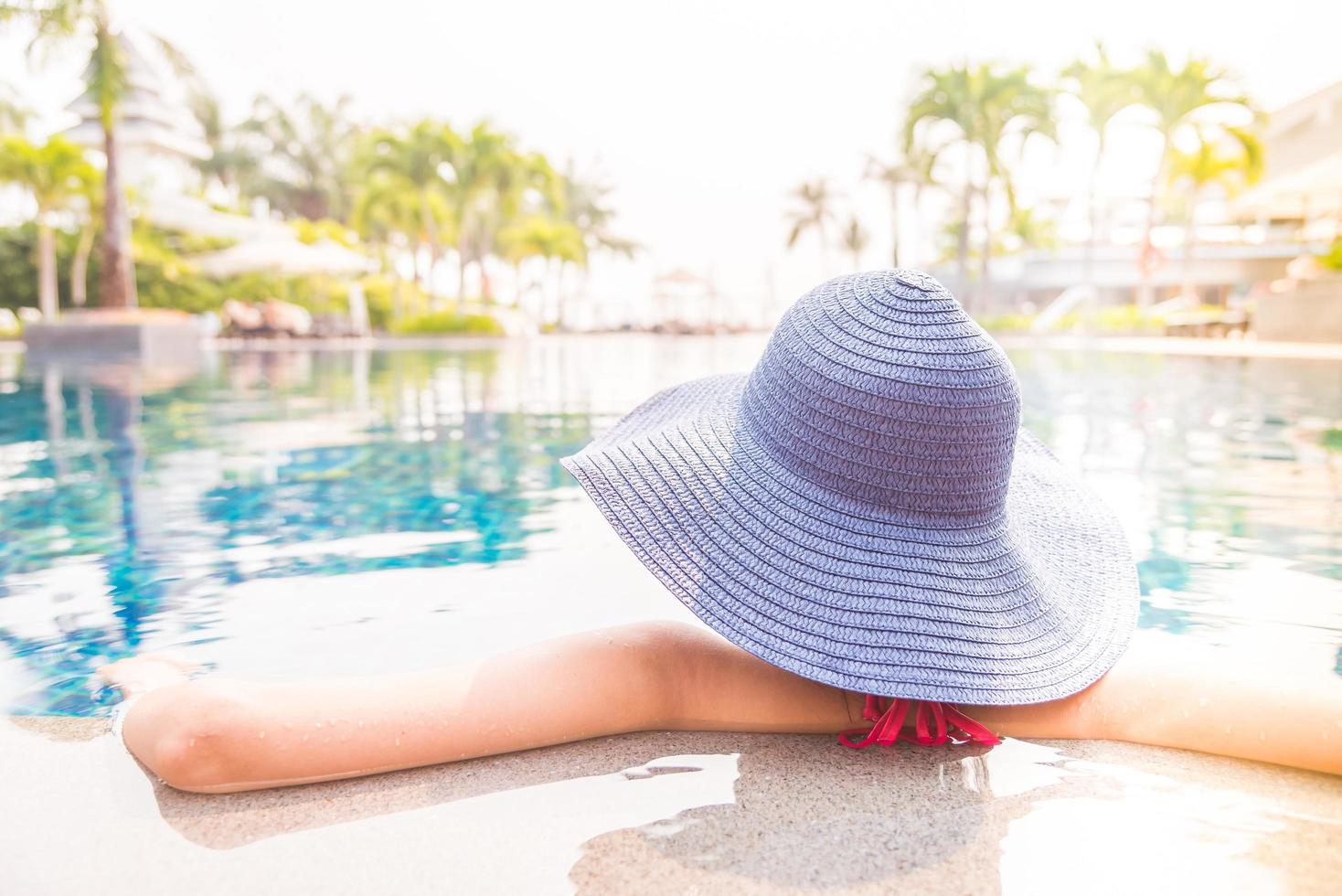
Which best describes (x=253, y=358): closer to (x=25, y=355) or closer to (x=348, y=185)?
(x=25, y=355)

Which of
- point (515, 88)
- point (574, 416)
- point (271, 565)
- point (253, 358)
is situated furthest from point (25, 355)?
point (515, 88)

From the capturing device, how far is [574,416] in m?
7.55

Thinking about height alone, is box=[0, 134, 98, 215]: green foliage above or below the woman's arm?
above

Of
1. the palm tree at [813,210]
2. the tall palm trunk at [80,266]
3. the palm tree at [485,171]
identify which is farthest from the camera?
the palm tree at [813,210]

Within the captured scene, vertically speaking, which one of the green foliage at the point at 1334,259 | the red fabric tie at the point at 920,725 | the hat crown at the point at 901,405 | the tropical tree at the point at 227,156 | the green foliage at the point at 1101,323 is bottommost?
the red fabric tie at the point at 920,725

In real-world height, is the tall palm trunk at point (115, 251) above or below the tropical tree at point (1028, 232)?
below

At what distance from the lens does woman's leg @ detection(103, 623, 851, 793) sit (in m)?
1.51

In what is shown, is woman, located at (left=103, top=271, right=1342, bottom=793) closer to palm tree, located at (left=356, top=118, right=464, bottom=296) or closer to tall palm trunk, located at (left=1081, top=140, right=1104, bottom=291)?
palm tree, located at (left=356, top=118, right=464, bottom=296)

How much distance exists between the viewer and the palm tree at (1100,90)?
94.0ft

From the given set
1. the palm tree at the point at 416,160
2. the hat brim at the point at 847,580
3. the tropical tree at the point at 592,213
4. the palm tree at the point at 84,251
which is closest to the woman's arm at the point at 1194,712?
the hat brim at the point at 847,580

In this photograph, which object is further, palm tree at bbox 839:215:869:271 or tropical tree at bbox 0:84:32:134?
palm tree at bbox 839:215:869:271

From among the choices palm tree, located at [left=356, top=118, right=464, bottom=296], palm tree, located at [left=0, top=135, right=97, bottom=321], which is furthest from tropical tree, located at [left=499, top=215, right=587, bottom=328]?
palm tree, located at [left=0, top=135, right=97, bottom=321]

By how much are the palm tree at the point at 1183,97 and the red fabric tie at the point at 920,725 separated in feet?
99.4

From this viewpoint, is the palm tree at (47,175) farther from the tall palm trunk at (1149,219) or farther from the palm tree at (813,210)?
the palm tree at (813,210)
